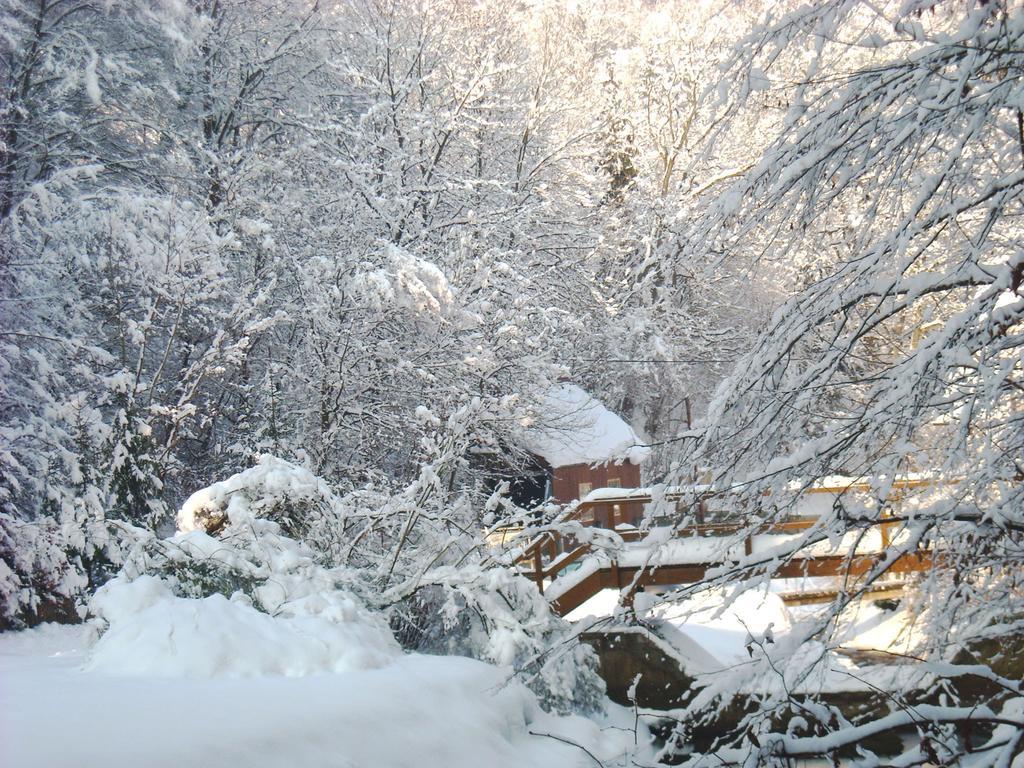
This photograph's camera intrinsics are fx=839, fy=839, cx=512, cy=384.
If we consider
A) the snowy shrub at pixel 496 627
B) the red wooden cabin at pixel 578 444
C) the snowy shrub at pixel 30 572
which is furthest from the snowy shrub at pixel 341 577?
the red wooden cabin at pixel 578 444

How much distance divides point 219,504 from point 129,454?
2.53 m

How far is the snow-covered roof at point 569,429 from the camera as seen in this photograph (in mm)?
14078

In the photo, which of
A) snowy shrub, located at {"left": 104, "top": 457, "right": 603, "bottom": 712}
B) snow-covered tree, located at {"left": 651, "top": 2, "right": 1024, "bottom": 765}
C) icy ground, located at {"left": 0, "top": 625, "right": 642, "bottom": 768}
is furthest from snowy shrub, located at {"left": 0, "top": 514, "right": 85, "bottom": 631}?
snow-covered tree, located at {"left": 651, "top": 2, "right": 1024, "bottom": 765}

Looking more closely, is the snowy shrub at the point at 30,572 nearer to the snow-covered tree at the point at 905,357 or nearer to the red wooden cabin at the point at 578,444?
the red wooden cabin at the point at 578,444

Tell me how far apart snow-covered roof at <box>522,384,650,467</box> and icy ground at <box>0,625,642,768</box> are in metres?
6.69

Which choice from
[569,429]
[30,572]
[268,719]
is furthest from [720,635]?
[268,719]

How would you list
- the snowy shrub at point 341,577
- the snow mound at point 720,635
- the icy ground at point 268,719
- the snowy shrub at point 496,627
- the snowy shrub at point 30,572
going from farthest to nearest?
the snow mound at point 720,635 < the snowy shrub at point 30,572 < the snowy shrub at point 496,627 < the snowy shrub at point 341,577 < the icy ground at point 268,719

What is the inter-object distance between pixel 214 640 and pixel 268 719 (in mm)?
1010

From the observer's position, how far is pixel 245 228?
10.9 metres

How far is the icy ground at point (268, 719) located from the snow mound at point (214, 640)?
0.29ft

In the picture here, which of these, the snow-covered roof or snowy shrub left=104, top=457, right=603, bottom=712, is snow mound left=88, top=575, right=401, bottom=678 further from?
the snow-covered roof

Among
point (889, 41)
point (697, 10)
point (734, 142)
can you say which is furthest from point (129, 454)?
point (697, 10)

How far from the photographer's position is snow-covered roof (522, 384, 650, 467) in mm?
14078

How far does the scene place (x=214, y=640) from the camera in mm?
3828
